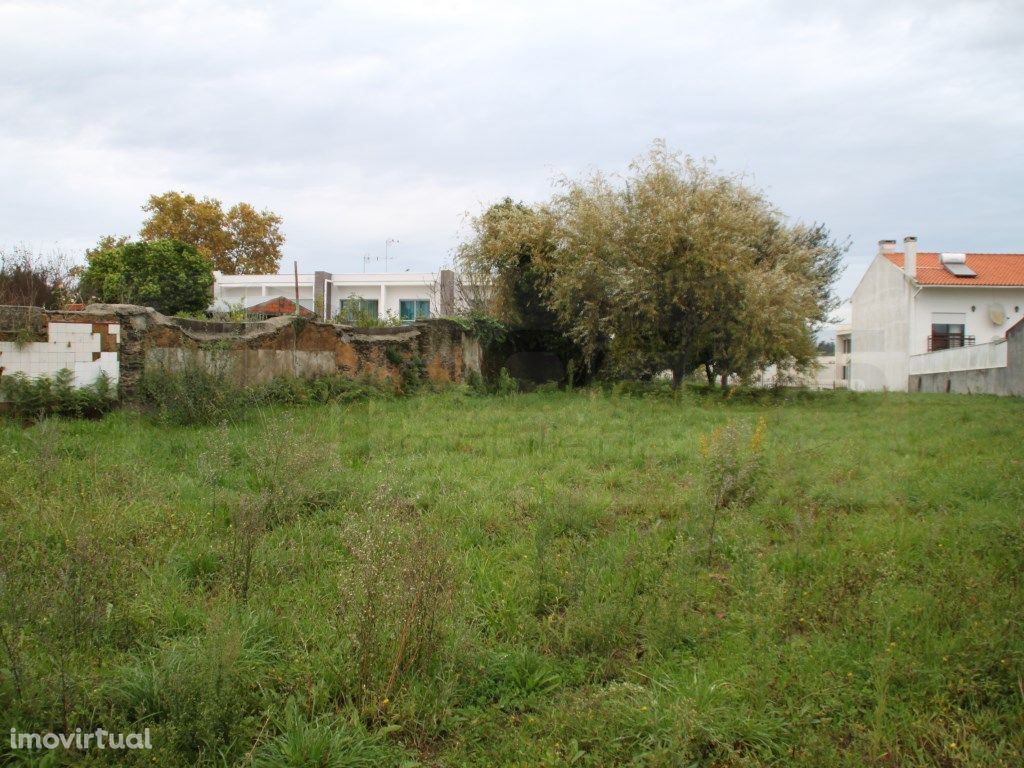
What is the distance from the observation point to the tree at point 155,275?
27.6m

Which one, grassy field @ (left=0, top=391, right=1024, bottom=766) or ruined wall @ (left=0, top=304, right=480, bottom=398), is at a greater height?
ruined wall @ (left=0, top=304, right=480, bottom=398)

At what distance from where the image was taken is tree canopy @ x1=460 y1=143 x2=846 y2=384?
51.5 feet

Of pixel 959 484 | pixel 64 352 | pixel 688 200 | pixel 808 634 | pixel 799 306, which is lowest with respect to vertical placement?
pixel 808 634

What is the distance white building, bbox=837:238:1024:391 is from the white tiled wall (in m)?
30.4

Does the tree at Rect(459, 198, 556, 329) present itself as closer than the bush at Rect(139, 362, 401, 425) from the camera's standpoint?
No

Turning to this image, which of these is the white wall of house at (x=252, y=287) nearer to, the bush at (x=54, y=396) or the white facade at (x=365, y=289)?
the white facade at (x=365, y=289)

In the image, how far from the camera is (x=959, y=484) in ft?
21.1

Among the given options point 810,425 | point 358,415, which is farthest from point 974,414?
point 358,415

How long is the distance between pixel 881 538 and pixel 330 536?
13.5 feet

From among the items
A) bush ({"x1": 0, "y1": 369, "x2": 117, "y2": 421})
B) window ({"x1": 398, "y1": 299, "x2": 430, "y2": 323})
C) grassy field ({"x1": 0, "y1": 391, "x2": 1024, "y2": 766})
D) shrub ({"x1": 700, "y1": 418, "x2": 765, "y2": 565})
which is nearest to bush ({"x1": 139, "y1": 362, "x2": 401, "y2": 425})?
bush ({"x1": 0, "y1": 369, "x2": 117, "y2": 421})

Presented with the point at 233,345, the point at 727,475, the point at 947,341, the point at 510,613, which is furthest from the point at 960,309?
the point at 510,613

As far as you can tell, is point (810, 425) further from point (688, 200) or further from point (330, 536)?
point (330, 536)

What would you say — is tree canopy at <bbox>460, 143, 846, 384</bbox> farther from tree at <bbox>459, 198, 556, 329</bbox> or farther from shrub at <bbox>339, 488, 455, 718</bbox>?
shrub at <bbox>339, 488, 455, 718</bbox>

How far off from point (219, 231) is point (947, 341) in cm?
4032
